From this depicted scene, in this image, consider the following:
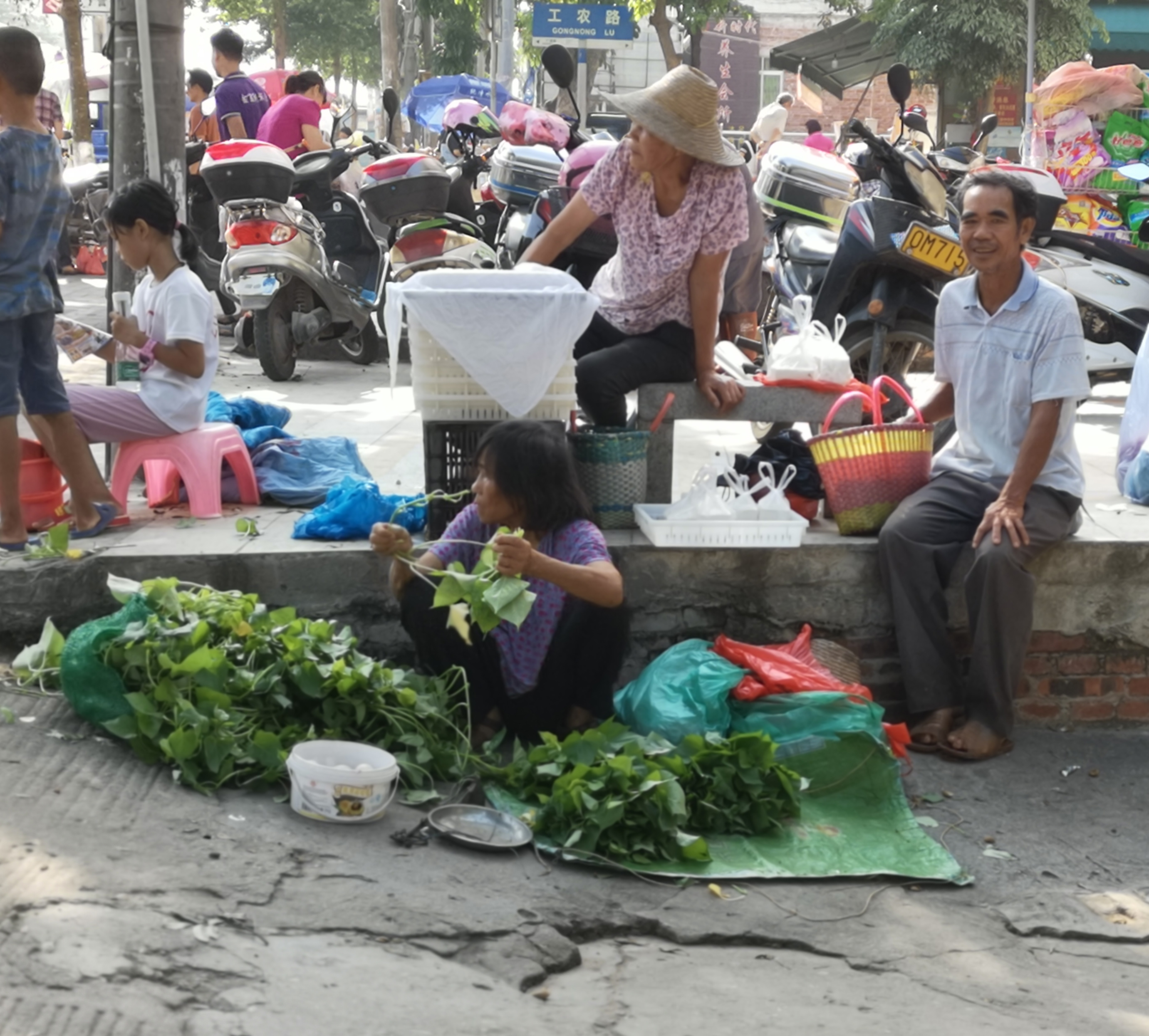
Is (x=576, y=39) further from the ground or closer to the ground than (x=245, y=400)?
further from the ground

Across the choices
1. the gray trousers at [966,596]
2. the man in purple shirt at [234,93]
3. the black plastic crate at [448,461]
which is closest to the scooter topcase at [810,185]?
the gray trousers at [966,596]

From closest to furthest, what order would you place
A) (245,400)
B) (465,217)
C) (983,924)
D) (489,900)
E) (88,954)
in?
(88,954), (489,900), (983,924), (245,400), (465,217)

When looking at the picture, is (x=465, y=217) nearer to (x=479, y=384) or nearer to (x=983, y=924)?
(x=479, y=384)

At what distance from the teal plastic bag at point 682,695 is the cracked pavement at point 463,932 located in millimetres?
611

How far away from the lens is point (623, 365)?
4.73 meters

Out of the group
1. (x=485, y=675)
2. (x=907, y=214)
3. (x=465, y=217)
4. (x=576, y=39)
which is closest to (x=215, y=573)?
(x=485, y=675)

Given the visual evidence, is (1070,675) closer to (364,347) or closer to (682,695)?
(682,695)

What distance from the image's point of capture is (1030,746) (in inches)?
177

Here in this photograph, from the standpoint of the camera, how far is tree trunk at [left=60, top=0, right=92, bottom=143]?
21625mm

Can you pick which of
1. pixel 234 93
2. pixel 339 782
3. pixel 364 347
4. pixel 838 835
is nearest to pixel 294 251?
pixel 364 347

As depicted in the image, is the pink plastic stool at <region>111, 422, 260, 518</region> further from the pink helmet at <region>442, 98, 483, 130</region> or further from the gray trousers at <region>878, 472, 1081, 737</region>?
the pink helmet at <region>442, 98, 483, 130</region>

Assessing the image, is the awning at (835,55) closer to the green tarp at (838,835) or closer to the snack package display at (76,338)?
the snack package display at (76,338)

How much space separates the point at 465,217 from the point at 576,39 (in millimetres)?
8412

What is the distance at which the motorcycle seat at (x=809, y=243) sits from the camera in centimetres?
700
